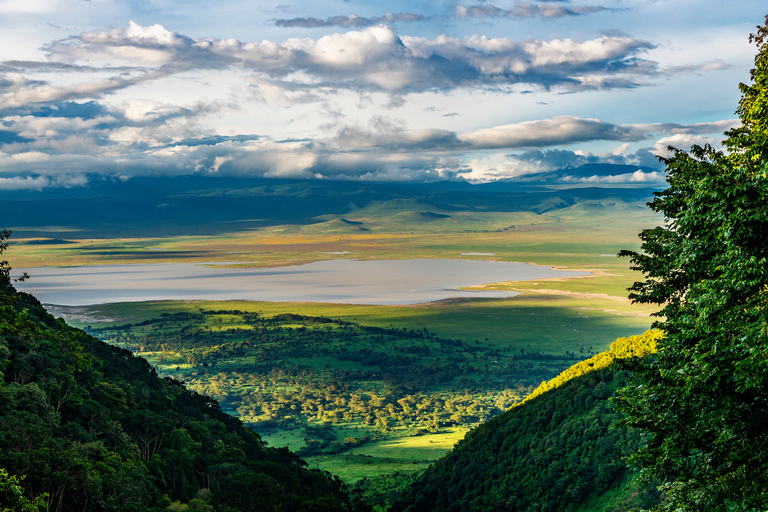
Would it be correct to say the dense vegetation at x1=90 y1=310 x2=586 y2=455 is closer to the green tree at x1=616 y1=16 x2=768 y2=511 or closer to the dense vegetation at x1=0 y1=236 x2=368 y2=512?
the dense vegetation at x1=0 y1=236 x2=368 y2=512

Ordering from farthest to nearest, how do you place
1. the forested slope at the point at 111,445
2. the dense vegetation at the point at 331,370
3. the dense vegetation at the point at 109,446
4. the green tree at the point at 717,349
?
the dense vegetation at the point at 331,370 < the forested slope at the point at 111,445 < the dense vegetation at the point at 109,446 < the green tree at the point at 717,349

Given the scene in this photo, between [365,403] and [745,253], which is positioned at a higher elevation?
[745,253]

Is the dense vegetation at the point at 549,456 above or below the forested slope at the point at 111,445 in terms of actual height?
below

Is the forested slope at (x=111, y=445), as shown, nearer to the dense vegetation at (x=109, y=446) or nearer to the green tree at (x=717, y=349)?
the dense vegetation at (x=109, y=446)

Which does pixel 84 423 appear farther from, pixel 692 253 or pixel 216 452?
pixel 692 253

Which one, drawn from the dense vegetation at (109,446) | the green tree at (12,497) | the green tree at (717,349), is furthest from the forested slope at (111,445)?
the green tree at (717,349)

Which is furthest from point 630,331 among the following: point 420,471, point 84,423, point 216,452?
point 84,423

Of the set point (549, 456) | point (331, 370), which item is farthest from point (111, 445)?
point (331, 370)
